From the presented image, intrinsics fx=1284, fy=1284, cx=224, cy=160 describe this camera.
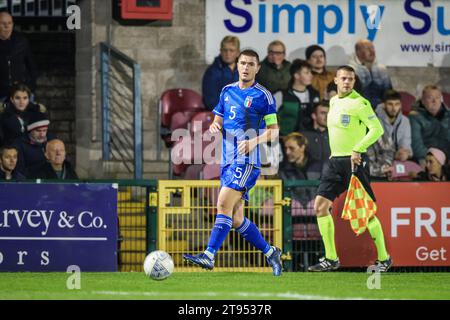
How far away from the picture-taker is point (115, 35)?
19125 mm

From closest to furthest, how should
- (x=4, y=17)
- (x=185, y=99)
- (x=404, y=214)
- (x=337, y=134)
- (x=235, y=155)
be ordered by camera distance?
(x=235, y=155) → (x=337, y=134) → (x=404, y=214) → (x=4, y=17) → (x=185, y=99)

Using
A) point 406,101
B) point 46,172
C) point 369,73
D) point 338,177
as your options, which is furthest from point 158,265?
point 406,101

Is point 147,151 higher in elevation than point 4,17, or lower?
lower

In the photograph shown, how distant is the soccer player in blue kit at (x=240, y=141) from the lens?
12.8 m

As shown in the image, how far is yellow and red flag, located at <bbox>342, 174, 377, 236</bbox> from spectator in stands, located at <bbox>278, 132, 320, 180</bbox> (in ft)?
8.11

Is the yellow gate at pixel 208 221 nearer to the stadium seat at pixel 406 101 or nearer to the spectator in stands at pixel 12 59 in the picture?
the spectator in stands at pixel 12 59

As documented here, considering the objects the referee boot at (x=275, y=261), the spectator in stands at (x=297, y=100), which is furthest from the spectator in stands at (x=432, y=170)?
the referee boot at (x=275, y=261)

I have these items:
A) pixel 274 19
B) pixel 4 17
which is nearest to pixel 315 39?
pixel 274 19

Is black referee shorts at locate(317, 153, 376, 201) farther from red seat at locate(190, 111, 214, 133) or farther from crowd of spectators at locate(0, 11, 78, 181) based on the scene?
red seat at locate(190, 111, 214, 133)

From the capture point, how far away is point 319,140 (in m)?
17.8

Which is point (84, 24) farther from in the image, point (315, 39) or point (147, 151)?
point (315, 39)

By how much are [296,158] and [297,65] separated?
1.92 metres

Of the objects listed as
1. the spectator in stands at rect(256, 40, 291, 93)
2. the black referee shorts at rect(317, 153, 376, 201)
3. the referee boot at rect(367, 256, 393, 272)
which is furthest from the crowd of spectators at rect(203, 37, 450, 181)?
the referee boot at rect(367, 256, 393, 272)

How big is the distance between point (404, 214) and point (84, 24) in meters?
6.33
